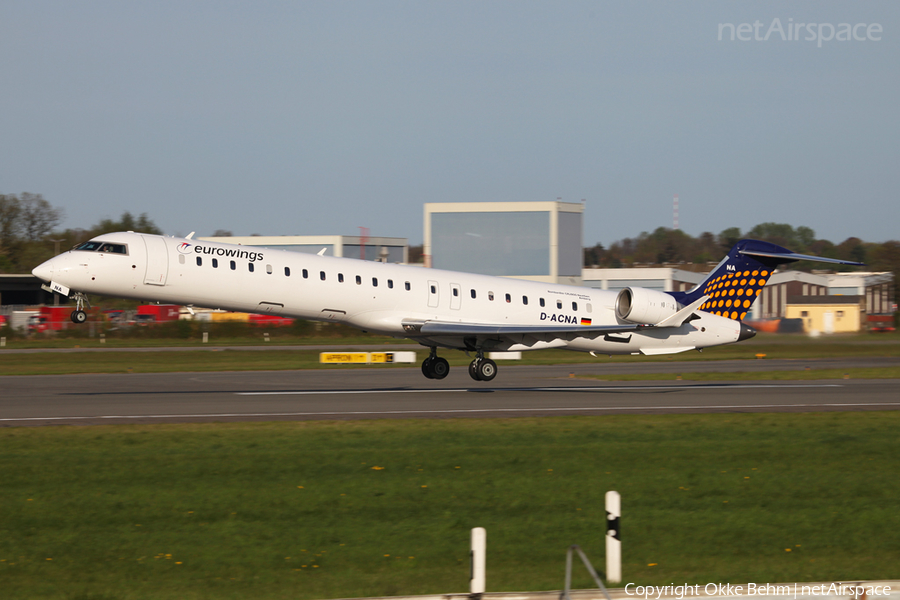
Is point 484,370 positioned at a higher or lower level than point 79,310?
lower

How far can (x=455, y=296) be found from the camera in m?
26.0

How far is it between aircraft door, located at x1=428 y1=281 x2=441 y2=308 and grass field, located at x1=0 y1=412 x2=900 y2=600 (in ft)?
29.1

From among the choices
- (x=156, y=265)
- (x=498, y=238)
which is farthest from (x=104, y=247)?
(x=498, y=238)

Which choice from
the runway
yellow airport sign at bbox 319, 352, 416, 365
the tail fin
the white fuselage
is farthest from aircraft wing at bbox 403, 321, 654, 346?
yellow airport sign at bbox 319, 352, 416, 365

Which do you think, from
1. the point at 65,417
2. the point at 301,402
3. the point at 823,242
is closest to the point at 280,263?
the point at 301,402

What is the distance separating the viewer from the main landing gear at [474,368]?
2595 centimetres

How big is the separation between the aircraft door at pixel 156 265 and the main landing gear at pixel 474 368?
8.39m

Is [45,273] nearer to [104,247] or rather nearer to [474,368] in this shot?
[104,247]

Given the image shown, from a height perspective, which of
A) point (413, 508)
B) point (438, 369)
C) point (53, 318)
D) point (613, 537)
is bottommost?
point (413, 508)

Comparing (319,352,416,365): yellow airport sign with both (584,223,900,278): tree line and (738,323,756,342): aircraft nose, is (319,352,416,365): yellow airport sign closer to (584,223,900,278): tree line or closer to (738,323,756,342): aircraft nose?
(738,323,756,342): aircraft nose

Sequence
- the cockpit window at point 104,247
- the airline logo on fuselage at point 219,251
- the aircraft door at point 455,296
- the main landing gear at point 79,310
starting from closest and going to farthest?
the main landing gear at point 79,310 < the cockpit window at point 104,247 < the airline logo on fuselage at point 219,251 < the aircraft door at point 455,296

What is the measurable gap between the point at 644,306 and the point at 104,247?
53.4ft

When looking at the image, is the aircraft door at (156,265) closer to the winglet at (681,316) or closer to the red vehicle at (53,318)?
the winglet at (681,316)

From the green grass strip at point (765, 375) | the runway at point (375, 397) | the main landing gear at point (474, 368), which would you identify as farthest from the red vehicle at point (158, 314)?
the main landing gear at point (474, 368)
